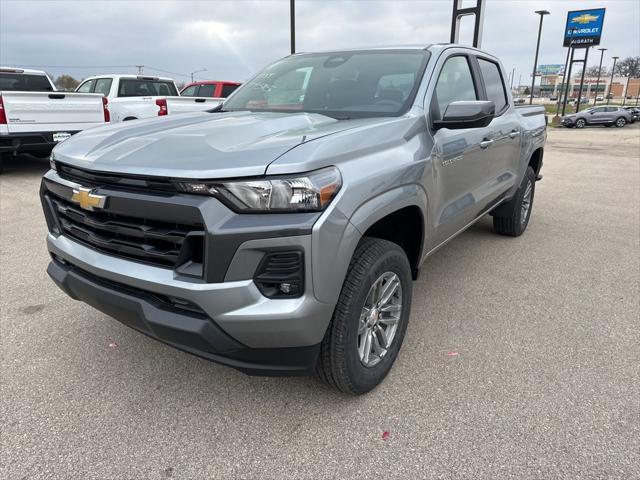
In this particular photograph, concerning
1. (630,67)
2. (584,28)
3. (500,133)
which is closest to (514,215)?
(500,133)

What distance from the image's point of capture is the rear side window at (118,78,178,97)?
11170 millimetres

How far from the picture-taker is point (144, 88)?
11.6m

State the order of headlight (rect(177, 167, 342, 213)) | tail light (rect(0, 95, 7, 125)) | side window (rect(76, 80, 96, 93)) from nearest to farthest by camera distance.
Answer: headlight (rect(177, 167, 342, 213)) → tail light (rect(0, 95, 7, 125)) → side window (rect(76, 80, 96, 93))

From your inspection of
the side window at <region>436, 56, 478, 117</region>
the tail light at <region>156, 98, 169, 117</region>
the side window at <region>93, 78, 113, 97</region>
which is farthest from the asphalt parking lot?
the side window at <region>93, 78, 113, 97</region>

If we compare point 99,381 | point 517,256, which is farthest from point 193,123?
point 517,256

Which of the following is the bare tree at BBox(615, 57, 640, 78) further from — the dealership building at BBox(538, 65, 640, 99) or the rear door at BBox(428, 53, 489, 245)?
the rear door at BBox(428, 53, 489, 245)

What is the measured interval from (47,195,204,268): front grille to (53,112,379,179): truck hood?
8.6 inches

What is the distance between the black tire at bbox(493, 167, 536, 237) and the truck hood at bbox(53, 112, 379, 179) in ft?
9.81

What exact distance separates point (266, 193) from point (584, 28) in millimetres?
45866

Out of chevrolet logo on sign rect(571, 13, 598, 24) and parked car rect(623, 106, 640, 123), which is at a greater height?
chevrolet logo on sign rect(571, 13, 598, 24)

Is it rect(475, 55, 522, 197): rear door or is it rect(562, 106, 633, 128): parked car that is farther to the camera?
rect(562, 106, 633, 128): parked car

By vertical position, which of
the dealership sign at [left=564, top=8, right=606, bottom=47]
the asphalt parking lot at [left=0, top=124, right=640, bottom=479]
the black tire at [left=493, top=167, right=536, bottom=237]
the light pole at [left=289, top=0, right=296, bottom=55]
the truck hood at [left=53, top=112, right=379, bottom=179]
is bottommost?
the asphalt parking lot at [left=0, top=124, right=640, bottom=479]

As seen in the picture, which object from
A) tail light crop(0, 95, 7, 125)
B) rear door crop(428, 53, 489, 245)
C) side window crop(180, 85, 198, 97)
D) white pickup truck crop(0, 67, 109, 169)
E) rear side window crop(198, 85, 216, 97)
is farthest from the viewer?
side window crop(180, 85, 198, 97)

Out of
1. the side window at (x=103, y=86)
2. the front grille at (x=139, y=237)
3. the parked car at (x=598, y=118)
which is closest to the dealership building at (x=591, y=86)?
the parked car at (x=598, y=118)
